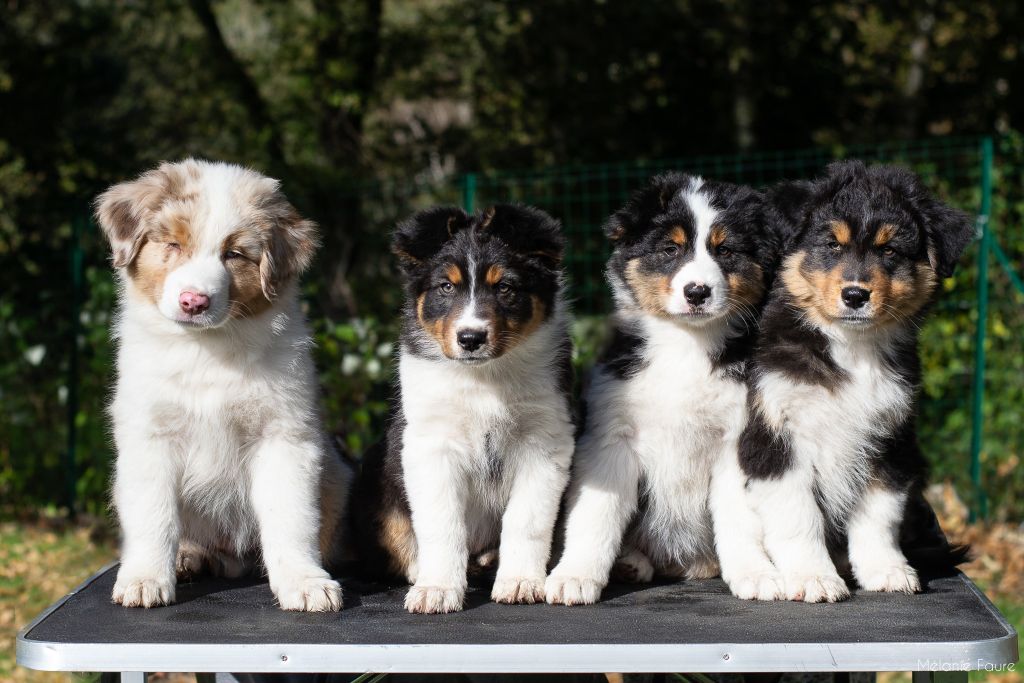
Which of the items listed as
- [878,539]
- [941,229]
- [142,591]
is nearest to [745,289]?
[941,229]

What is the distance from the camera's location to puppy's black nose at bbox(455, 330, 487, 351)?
376cm

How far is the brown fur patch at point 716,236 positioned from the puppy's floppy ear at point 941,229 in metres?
0.70

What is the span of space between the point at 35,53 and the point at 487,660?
9.17 m

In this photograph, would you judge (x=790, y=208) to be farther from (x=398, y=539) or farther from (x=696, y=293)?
(x=398, y=539)

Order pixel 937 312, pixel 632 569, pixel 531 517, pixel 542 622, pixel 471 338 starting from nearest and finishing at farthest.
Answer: pixel 542 622, pixel 471 338, pixel 531 517, pixel 632 569, pixel 937 312

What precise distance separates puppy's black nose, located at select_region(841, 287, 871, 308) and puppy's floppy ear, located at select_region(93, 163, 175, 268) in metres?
2.59

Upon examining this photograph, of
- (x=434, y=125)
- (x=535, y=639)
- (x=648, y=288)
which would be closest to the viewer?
(x=535, y=639)

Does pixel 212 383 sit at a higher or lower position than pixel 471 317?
lower

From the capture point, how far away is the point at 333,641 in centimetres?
338

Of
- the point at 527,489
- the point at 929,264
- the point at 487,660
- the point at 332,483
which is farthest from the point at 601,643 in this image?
the point at 929,264

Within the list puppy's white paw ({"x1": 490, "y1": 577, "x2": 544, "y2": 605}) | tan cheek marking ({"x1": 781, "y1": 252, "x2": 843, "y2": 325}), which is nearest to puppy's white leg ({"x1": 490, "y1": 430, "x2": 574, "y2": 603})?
puppy's white paw ({"x1": 490, "y1": 577, "x2": 544, "y2": 605})

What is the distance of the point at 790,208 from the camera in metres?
4.16

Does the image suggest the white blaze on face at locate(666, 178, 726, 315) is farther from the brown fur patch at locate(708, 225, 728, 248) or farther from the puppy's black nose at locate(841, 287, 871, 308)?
the puppy's black nose at locate(841, 287, 871, 308)

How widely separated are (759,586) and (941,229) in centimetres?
154
